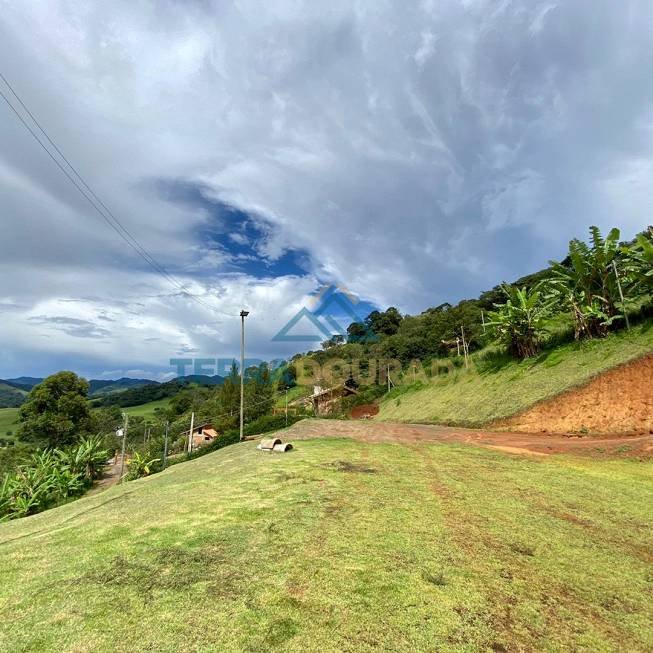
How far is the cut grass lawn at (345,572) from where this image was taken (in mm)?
2717

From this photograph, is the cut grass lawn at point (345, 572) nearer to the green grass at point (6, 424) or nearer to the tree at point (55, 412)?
the tree at point (55, 412)

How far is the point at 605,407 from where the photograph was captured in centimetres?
1266

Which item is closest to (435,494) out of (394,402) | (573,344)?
(573,344)

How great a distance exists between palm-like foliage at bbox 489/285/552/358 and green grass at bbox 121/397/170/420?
72298mm

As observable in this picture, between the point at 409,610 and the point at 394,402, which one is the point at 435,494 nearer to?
the point at 409,610

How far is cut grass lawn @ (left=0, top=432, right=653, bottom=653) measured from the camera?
2.72 meters

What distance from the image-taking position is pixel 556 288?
54.7 feet

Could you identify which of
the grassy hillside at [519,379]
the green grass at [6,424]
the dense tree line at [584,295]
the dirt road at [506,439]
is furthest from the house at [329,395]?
the green grass at [6,424]

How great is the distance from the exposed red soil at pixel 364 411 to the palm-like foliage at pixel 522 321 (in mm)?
15491

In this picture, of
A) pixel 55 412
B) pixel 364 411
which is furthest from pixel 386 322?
pixel 55 412

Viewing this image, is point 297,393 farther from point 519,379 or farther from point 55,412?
point 519,379

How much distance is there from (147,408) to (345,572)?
3663 inches

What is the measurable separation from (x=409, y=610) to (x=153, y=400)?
4066 inches

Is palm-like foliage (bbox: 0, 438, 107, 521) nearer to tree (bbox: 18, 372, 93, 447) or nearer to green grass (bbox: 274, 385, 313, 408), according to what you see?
tree (bbox: 18, 372, 93, 447)
